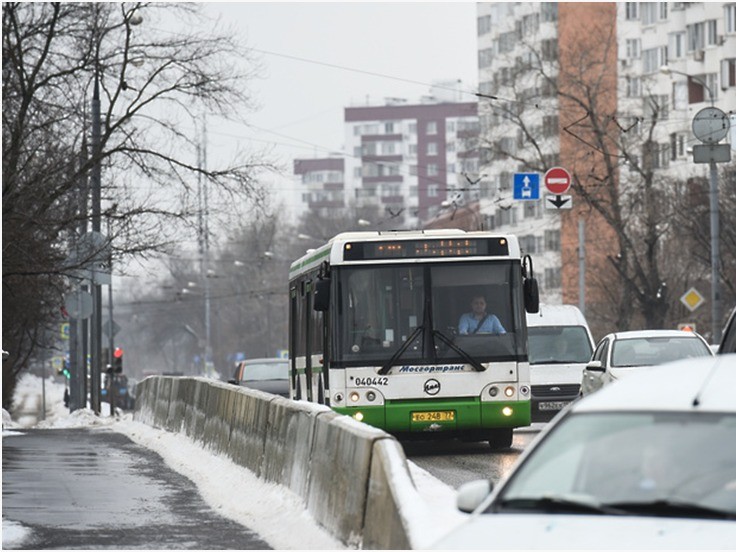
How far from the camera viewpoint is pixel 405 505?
1033 centimetres

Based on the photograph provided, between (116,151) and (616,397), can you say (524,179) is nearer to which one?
(116,151)

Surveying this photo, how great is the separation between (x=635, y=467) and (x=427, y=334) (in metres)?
15.4

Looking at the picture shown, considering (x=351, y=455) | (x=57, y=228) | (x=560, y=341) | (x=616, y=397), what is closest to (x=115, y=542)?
(x=351, y=455)

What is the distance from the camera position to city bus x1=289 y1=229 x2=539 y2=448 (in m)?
22.6

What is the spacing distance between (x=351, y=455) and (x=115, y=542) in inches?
77.8

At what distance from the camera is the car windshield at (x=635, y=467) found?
23.2ft

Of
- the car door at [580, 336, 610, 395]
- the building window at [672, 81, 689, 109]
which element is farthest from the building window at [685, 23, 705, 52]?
the car door at [580, 336, 610, 395]

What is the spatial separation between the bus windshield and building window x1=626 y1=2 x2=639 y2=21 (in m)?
100

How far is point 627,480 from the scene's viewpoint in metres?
7.20

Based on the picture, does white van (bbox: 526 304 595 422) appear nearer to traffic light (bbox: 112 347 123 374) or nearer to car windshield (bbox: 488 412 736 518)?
car windshield (bbox: 488 412 736 518)

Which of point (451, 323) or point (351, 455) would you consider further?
point (451, 323)

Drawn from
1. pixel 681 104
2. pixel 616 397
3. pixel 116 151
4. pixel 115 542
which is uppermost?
pixel 681 104

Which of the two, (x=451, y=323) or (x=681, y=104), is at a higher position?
(x=681, y=104)

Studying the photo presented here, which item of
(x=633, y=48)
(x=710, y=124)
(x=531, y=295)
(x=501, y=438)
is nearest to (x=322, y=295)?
(x=531, y=295)
